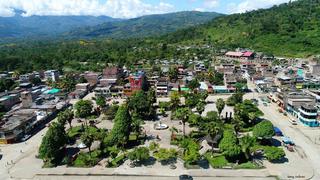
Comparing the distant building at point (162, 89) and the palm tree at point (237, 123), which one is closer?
the palm tree at point (237, 123)

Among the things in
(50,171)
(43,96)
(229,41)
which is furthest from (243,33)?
(50,171)

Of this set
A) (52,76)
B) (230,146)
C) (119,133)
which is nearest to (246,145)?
(230,146)

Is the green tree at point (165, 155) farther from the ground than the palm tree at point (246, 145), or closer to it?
closer to it

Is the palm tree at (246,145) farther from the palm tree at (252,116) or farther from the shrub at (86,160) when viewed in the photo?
the shrub at (86,160)

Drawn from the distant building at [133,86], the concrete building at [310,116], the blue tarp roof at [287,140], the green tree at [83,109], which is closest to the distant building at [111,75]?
the distant building at [133,86]

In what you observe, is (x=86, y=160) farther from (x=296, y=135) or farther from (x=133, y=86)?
(x=133, y=86)

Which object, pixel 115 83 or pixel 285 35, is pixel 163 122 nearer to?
pixel 115 83

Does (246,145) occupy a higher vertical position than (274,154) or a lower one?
higher
